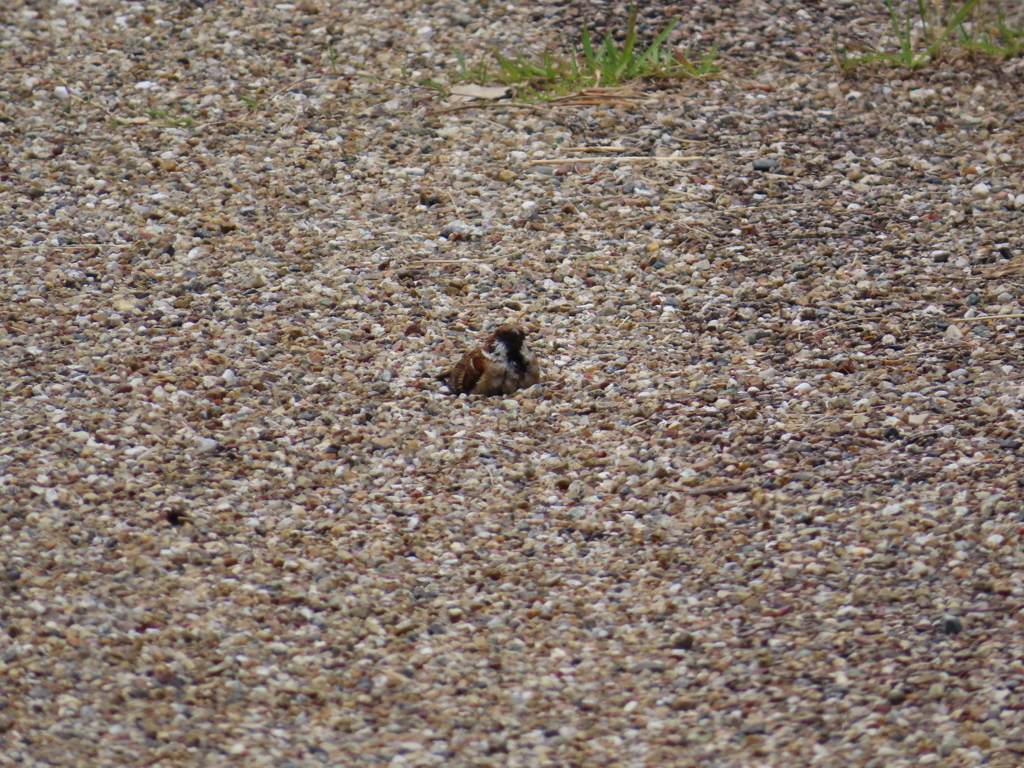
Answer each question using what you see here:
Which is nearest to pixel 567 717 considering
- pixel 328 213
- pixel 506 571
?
pixel 506 571

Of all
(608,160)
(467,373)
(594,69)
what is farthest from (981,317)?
(594,69)

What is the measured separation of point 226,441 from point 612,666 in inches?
52.6

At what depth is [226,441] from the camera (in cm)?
319

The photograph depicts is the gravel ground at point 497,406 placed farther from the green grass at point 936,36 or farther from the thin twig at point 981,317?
the green grass at point 936,36

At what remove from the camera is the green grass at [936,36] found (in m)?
4.74

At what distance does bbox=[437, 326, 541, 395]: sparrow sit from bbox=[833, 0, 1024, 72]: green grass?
232 cm

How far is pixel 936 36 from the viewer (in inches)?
192

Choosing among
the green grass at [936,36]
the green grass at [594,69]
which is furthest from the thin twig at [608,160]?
the green grass at [936,36]

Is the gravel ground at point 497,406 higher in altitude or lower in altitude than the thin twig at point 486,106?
lower

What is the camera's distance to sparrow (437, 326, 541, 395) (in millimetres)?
3311

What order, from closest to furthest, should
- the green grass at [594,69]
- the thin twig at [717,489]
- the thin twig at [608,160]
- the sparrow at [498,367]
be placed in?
1. the thin twig at [717,489]
2. the sparrow at [498,367]
3. the thin twig at [608,160]
4. the green grass at [594,69]

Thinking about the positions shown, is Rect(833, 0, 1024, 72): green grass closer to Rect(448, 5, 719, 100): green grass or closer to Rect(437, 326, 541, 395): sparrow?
Rect(448, 5, 719, 100): green grass

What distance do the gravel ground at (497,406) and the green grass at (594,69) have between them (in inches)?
4.8

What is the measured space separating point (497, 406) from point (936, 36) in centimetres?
295
